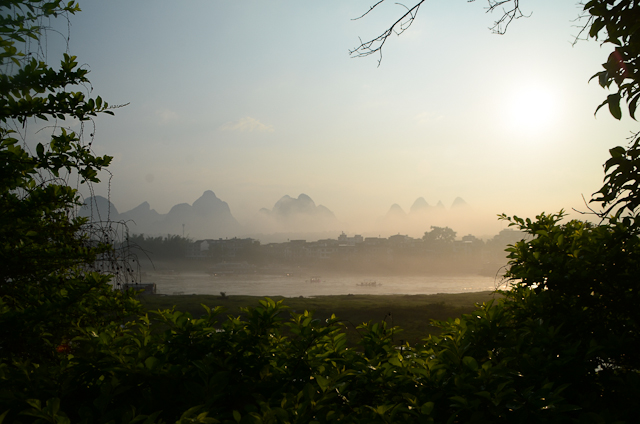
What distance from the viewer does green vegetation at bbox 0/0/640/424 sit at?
155 cm

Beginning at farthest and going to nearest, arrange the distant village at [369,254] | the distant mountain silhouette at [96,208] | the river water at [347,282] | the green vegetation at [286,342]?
the distant village at [369,254]
the river water at [347,282]
the distant mountain silhouette at [96,208]
the green vegetation at [286,342]

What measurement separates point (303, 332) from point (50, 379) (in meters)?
1.13

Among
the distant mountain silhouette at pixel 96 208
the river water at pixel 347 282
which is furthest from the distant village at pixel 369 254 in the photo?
the distant mountain silhouette at pixel 96 208

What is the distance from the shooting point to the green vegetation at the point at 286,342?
1547 millimetres

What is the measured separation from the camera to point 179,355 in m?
1.78

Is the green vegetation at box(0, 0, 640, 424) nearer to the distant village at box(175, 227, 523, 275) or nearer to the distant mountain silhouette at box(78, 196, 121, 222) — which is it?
the distant mountain silhouette at box(78, 196, 121, 222)

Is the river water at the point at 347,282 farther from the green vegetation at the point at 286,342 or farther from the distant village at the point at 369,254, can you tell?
the green vegetation at the point at 286,342

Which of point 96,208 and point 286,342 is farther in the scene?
point 96,208

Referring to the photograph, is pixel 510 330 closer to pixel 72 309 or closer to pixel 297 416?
pixel 297 416

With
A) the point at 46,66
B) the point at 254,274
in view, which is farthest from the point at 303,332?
the point at 254,274

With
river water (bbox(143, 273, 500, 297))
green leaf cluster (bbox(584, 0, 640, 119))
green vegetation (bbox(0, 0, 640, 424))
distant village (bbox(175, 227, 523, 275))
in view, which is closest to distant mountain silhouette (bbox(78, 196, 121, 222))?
green vegetation (bbox(0, 0, 640, 424))

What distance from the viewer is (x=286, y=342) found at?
207 centimetres

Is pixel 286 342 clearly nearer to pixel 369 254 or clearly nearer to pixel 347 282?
pixel 347 282

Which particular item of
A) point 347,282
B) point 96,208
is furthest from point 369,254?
point 96,208
